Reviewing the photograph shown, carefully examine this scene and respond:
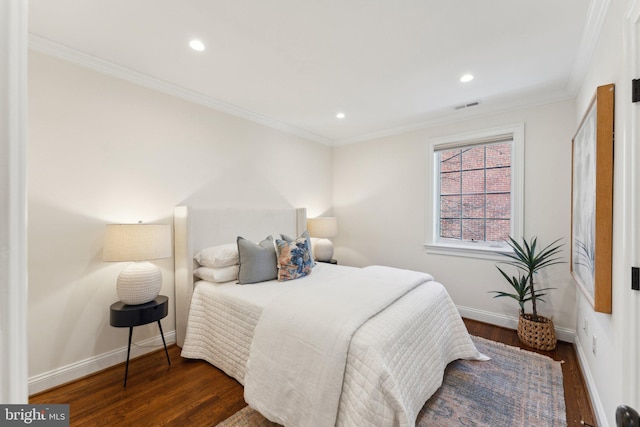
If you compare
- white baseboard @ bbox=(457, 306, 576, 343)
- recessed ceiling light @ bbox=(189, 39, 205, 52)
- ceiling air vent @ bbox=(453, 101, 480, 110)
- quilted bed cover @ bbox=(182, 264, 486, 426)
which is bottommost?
white baseboard @ bbox=(457, 306, 576, 343)

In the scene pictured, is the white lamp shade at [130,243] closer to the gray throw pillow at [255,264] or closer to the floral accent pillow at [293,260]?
the gray throw pillow at [255,264]

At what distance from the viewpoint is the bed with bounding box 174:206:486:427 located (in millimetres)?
1416

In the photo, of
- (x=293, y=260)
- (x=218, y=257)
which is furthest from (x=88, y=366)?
(x=293, y=260)

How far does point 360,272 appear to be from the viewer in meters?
2.58

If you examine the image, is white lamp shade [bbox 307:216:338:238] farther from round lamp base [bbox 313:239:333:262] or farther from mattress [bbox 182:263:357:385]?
mattress [bbox 182:263:357:385]

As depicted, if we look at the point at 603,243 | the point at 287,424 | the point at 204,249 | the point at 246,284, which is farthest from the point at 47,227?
the point at 603,243

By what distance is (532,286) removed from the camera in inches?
102

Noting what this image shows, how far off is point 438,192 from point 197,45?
305cm

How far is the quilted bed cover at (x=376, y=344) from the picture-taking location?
4.46 feet

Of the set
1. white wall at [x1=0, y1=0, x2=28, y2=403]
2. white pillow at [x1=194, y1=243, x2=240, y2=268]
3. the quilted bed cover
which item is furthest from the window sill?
white wall at [x1=0, y1=0, x2=28, y2=403]

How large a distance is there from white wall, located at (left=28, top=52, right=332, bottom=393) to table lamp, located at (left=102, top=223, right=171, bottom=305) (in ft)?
0.90

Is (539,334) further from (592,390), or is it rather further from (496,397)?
(496,397)

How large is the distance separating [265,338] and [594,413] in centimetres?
209

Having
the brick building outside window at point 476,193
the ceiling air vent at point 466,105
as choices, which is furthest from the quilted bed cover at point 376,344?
the ceiling air vent at point 466,105
